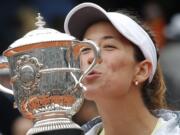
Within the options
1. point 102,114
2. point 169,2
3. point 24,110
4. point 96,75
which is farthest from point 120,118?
point 169,2

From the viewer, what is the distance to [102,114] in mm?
3725

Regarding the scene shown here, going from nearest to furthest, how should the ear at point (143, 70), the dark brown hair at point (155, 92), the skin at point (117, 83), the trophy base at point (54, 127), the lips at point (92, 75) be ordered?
the trophy base at point (54, 127) → the lips at point (92, 75) → the skin at point (117, 83) → the ear at point (143, 70) → the dark brown hair at point (155, 92)

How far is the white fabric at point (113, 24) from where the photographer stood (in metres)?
3.51

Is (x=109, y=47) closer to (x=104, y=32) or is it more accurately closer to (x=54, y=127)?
(x=104, y=32)

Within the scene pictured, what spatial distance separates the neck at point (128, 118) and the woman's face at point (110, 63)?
0.24 feet

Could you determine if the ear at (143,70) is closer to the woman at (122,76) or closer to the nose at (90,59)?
the woman at (122,76)

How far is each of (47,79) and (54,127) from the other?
0.16 m

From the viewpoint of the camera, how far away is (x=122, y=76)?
360cm

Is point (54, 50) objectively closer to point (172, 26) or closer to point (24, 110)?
point (24, 110)

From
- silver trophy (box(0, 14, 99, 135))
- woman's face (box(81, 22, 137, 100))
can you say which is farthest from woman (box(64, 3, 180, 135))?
silver trophy (box(0, 14, 99, 135))

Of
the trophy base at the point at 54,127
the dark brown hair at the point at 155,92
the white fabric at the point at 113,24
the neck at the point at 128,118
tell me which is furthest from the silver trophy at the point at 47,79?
the dark brown hair at the point at 155,92

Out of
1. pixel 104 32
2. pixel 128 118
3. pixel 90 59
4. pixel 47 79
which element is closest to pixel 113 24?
pixel 104 32

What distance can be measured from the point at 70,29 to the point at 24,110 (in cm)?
99

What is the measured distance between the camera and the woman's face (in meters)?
3.45
